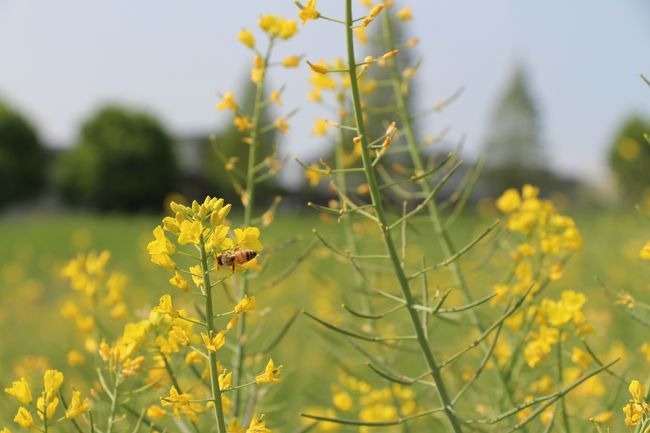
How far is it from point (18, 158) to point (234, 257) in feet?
122

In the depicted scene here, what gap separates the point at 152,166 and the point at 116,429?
35181mm

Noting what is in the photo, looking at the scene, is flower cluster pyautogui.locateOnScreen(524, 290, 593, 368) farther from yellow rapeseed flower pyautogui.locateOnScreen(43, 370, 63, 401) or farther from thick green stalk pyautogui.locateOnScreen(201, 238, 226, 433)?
yellow rapeseed flower pyautogui.locateOnScreen(43, 370, 63, 401)

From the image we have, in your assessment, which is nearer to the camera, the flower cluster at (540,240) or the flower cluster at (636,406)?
the flower cluster at (636,406)

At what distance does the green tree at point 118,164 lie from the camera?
34.9m

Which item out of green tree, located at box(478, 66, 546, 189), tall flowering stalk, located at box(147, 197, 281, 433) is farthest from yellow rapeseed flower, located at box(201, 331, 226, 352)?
green tree, located at box(478, 66, 546, 189)

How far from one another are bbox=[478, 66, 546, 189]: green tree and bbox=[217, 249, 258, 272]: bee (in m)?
41.6

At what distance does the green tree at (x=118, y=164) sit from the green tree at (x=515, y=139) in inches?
703

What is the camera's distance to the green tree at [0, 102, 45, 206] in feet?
113

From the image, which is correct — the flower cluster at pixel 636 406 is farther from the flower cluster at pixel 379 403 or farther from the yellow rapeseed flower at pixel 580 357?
the flower cluster at pixel 379 403


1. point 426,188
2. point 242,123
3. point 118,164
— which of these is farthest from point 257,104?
point 118,164

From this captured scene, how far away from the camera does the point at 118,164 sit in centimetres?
3519

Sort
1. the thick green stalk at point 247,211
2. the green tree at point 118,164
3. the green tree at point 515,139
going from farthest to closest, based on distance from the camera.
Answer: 1. the green tree at point 515,139
2. the green tree at point 118,164
3. the thick green stalk at point 247,211

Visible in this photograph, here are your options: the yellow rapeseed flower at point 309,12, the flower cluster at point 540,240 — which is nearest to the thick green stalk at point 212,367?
the yellow rapeseed flower at point 309,12

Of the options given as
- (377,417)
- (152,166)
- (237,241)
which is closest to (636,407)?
(237,241)
